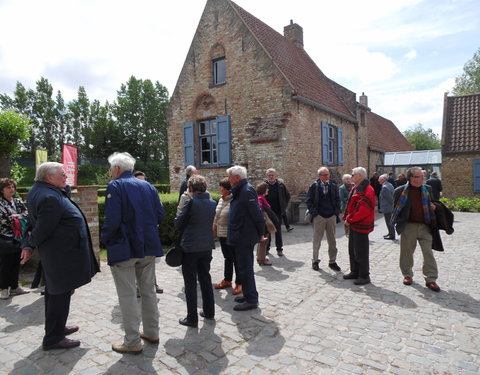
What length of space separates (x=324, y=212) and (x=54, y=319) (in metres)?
4.40

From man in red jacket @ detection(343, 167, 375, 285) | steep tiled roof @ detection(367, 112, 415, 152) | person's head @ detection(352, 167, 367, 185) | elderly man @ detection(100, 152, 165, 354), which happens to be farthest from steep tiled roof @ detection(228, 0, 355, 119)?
elderly man @ detection(100, 152, 165, 354)

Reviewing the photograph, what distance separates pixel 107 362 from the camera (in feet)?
10.3

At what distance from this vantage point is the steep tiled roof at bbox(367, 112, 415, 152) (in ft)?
71.8

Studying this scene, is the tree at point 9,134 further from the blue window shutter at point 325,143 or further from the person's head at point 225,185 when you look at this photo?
the blue window shutter at point 325,143

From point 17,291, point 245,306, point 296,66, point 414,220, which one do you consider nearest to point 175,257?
point 245,306

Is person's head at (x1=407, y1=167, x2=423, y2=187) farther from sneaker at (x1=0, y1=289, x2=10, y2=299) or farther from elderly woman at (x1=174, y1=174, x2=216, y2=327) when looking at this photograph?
sneaker at (x1=0, y1=289, x2=10, y2=299)

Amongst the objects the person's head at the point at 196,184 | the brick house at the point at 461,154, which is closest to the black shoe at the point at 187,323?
the person's head at the point at 196,184

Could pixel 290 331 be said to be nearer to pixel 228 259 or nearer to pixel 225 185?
pixel 228 259

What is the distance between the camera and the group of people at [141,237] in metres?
3.21

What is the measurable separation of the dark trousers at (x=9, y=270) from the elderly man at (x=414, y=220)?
18.6ft

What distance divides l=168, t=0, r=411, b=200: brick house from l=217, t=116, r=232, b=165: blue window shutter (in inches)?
1.5

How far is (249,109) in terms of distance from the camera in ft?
42.1

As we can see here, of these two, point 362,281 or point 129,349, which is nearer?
point 129,349

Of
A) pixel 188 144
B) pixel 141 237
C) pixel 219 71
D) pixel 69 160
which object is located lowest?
pixel 141 237
